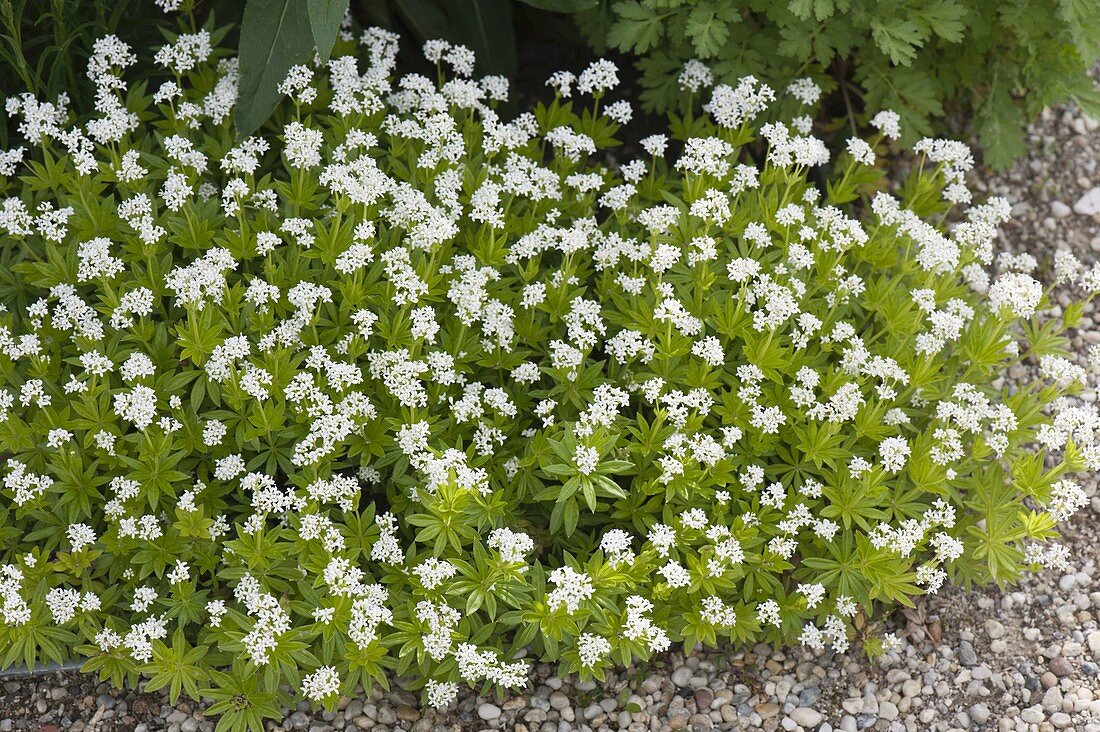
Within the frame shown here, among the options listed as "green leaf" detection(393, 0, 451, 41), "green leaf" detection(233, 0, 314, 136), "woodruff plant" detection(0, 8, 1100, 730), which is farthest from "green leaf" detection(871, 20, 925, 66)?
"green leaf" detection(233, 0, 314, 136)

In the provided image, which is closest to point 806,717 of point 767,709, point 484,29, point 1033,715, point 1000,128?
point 767,709

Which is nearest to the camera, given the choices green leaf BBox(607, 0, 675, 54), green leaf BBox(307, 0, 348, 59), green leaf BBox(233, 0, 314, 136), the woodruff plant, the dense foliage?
the woodruff plant

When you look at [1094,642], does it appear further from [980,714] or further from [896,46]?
[896,46]

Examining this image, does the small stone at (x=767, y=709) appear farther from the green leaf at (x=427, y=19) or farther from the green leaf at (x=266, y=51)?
the green leaf at (x=427, y=19)

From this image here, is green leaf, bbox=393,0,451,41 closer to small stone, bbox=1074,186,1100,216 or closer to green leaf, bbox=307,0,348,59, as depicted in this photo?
green leaf, bbox=307,0,348,59

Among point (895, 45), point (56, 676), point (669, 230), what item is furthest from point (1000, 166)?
point (56, 676)
